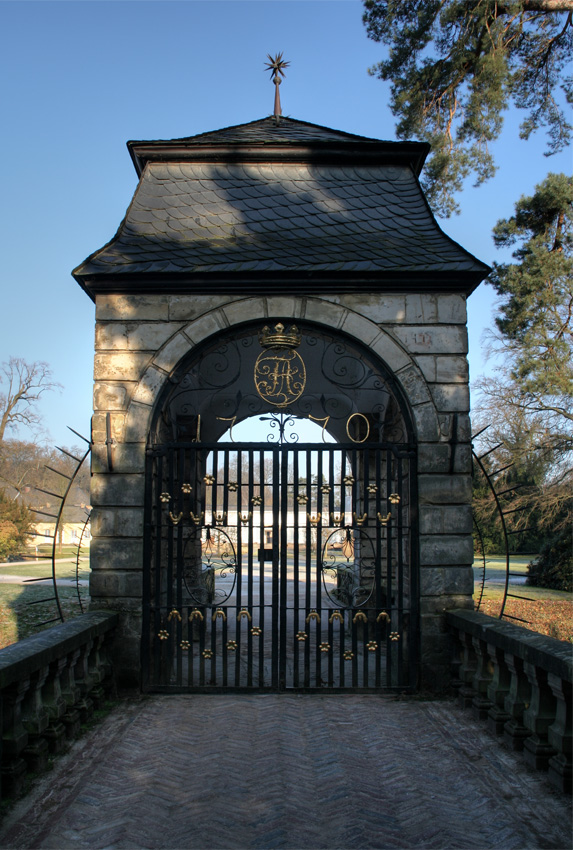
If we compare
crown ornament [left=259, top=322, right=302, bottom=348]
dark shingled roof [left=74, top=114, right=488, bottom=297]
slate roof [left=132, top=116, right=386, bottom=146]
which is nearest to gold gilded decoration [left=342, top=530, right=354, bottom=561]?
crown ornament [left=259, top=322, right=302, bottom=348]

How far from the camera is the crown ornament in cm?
662

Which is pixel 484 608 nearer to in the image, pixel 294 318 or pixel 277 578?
pixel 277 578

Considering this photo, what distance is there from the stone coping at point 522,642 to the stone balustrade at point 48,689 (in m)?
2.89

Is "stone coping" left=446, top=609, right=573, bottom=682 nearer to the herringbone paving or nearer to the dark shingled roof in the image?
the herringbone paving

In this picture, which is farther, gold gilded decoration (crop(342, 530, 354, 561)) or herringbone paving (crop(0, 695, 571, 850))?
gold gilded decoration (crop(342, 530, 354, 561))

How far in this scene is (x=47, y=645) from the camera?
175 inches

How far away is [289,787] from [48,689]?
1732 millimetres

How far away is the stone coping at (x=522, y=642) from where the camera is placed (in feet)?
13.0

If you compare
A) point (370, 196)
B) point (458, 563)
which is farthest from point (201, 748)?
point (370, 196)

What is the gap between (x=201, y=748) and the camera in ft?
15.8

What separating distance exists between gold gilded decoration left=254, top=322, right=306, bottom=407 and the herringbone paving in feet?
9.17

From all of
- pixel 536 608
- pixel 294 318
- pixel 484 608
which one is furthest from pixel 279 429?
pixel 536 608

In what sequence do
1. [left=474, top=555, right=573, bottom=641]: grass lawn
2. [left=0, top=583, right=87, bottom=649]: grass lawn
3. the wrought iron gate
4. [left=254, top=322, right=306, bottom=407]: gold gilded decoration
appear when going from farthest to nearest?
[left=474, top=555, right=573, bottom=641]: grass lawn → [left=0, top=583, right=87, bottom=649]: grass lawn → [left=254, top=322, right=306, bottom=407]: gold gilded decoration → the wrought iron gate

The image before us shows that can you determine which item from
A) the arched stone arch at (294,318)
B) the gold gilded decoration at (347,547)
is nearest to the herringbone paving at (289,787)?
the gold gilded decoration at (347,547)
